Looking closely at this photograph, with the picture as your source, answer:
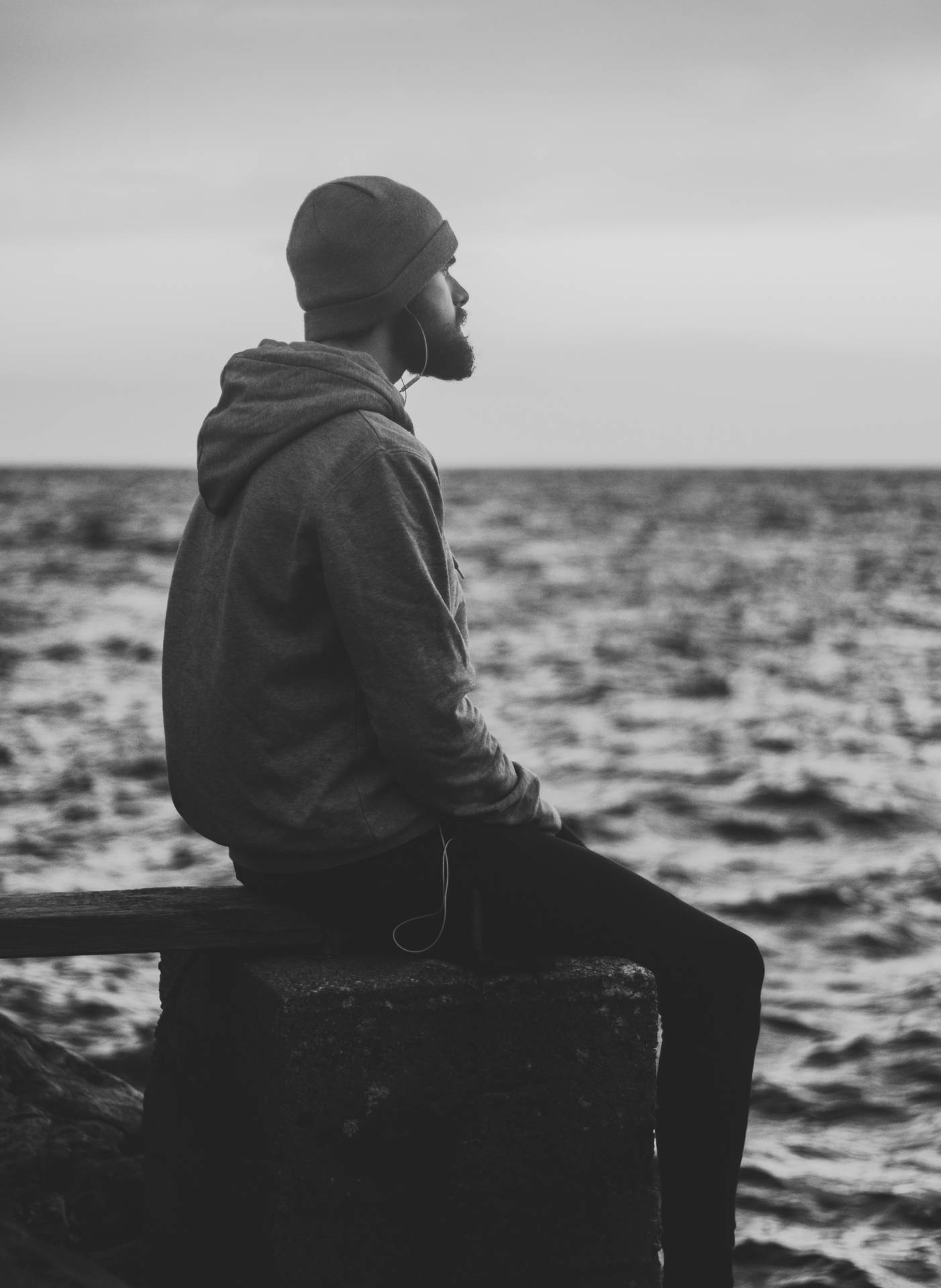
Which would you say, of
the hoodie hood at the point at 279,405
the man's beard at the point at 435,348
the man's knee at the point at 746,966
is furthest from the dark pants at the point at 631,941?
the man's beard at the point at 435,348

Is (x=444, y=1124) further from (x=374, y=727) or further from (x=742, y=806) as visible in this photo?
(x=742, y=806)

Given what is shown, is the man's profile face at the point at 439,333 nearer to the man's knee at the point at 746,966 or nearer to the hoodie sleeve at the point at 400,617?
the hoodie sleeve at the point at 400,617

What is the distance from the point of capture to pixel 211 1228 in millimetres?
3062

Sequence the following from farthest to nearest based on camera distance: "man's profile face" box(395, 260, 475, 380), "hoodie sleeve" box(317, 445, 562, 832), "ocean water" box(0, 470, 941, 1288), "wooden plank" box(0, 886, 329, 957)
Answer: "ocean water" box(0, 470, 941, 1288), "man's profile face" box(395, 260, 475, 380), "wooden plank" box(0, 886, 329, 957), "hoodie sleeve" box(317, 445, 562, 832)

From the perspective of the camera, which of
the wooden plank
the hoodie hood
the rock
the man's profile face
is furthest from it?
the rock

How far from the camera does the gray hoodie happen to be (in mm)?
2600

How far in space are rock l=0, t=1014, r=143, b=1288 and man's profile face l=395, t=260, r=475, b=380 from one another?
1.86m

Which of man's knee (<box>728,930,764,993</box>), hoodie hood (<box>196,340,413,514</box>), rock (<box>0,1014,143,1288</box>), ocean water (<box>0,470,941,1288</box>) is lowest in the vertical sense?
ocean water (<box>0,470,941,1288</box>)

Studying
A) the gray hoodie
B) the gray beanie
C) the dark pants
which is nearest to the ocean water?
the dark pants

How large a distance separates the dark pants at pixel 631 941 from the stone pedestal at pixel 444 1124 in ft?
0.19

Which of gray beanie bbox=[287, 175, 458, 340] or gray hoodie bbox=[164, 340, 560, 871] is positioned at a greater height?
gray beanie bbox=[287, 175, 458, 340]

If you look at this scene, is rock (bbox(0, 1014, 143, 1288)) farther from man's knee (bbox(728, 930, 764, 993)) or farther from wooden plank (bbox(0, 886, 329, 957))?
man's knee (bbox(728, 930, 764, 993))

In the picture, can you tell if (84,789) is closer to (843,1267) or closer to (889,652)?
(843,1267)

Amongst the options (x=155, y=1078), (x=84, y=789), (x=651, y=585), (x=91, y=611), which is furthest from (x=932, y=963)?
(x=651, y=585)
